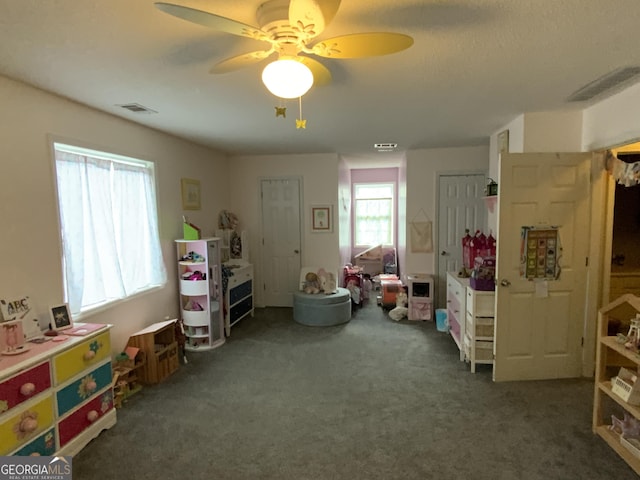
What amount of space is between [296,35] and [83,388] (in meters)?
2.48

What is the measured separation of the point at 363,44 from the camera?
1.45m

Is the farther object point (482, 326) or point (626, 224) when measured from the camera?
point (626, 224)

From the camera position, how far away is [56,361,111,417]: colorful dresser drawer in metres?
2.23

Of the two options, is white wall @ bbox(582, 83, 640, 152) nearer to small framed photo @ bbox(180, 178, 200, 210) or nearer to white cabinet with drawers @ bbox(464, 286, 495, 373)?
white cabinet with drawers @ bbox(464, 286, 495, 373)

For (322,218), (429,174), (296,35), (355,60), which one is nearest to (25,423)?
(296,35)

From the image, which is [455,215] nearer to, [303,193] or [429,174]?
[429,174]

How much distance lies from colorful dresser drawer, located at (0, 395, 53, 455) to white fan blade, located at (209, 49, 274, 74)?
207cm

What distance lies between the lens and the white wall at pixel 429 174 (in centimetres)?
505

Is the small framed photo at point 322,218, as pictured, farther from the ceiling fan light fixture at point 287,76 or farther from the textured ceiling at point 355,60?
the ceiling fan light fixture at point 287,76

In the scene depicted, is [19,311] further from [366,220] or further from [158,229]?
[366,220]

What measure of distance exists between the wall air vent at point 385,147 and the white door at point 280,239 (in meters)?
1.29

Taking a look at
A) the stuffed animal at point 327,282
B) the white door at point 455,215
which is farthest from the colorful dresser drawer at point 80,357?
the white door at point 455,215

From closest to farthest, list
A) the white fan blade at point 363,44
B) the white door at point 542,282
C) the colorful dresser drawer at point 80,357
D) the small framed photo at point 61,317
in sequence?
the white fan blade at point 363,44
the colorful dresser drawer at point 80,357
the small framed photo at point 61,317
the white door at point 542,282

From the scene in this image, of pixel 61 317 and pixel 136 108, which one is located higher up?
pixel 136 108
